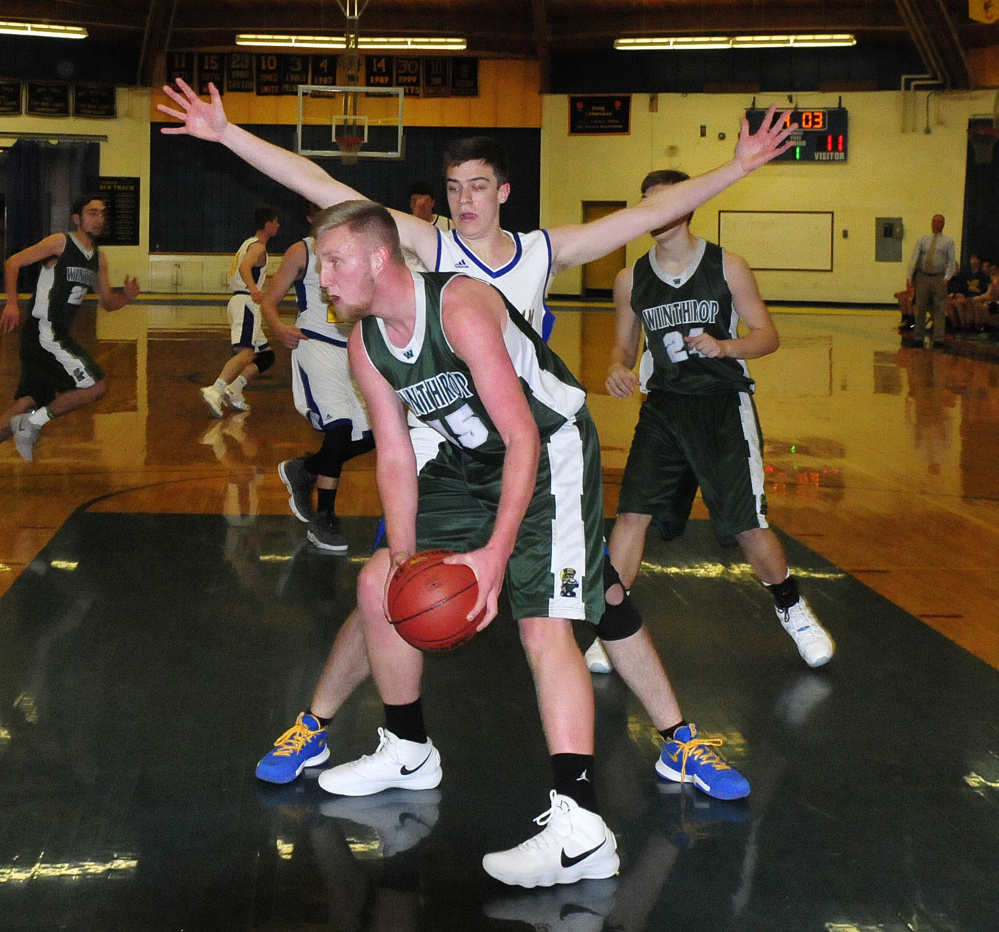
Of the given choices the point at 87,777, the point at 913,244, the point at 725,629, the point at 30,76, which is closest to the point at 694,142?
the point at 913,244

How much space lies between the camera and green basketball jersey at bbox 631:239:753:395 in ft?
13.0

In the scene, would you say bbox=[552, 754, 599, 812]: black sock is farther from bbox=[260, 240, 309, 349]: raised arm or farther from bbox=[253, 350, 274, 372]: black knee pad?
bbox=[253, 350, 274, 372]: black knee pad

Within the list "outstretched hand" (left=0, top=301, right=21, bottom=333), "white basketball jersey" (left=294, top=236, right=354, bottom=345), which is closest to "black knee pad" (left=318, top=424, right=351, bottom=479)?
"white basketball jersey" (left=294, top=236, right=354, bottom=345)

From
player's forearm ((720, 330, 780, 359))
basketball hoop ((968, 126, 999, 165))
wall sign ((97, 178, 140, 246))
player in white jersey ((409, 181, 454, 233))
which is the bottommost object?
player's forearm ((720, 330, 780, 359))

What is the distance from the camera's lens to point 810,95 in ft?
75.2

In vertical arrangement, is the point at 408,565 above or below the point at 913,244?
below

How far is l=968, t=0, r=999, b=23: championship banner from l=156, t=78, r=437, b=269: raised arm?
1319cm

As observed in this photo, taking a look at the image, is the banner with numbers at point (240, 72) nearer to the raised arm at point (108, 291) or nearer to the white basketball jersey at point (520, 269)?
the raised arm at point (108, 291)

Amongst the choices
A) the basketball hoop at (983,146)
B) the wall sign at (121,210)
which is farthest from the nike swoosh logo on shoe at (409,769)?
the wall sign at (121,210)

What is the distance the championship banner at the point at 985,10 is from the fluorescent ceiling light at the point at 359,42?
958cm

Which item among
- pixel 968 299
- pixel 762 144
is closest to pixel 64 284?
pixel 762 144

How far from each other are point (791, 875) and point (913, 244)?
2213 centimetres

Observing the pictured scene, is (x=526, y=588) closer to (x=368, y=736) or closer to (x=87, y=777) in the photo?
(x=368, y=736)

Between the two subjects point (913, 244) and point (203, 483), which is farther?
point (913, 244)
